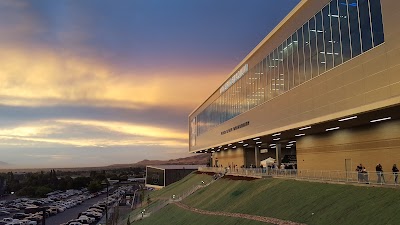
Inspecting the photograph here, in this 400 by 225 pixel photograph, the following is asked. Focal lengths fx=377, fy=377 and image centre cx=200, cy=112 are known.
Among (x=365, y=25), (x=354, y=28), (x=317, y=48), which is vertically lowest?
(x=365, y=25)

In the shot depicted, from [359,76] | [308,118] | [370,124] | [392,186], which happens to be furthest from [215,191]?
[392,186]

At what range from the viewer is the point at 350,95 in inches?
1125

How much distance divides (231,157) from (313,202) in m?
54.5

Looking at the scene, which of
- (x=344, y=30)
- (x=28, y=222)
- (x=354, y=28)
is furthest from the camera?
(x=28, y=222)

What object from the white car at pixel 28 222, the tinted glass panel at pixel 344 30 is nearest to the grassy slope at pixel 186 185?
the white car at pixel 28 222

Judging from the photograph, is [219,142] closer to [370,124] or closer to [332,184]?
[370,124]

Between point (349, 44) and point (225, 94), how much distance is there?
131 ft

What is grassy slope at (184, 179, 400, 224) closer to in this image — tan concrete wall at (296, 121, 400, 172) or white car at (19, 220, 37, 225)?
tan concrete wall at (296, 121, 400, 172)

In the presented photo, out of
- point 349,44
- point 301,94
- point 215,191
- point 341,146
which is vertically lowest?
point 215,191

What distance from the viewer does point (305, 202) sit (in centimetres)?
2373

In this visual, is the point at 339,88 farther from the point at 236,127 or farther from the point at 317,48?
the point at 236,127

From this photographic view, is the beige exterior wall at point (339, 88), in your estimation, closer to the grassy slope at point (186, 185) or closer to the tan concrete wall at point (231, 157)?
the grassy slope at point (186, 185)

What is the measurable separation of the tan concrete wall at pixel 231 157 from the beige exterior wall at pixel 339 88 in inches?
791

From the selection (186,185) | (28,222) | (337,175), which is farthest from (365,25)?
(28,222)
